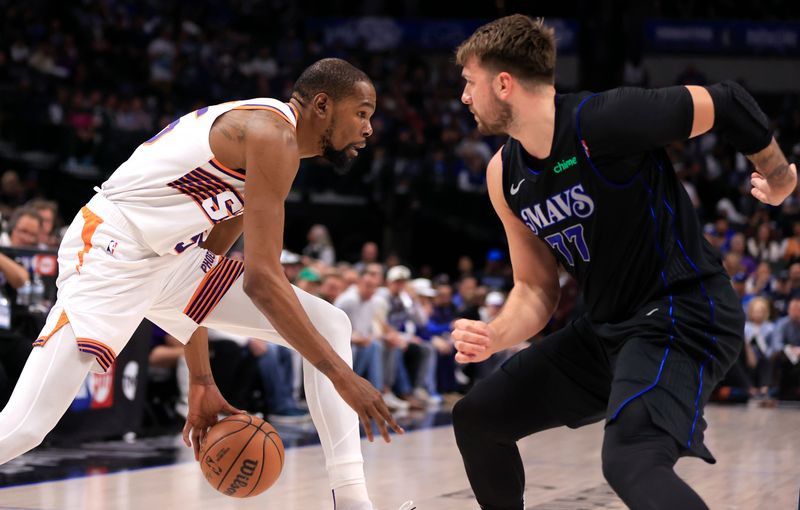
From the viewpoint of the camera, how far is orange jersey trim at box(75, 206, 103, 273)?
4.39 meters

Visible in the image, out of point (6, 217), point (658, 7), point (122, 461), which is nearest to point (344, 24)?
point (658, 7)

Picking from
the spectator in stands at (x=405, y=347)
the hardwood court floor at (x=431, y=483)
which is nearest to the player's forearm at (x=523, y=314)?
the hardwood court floor at (x=431, y=483)

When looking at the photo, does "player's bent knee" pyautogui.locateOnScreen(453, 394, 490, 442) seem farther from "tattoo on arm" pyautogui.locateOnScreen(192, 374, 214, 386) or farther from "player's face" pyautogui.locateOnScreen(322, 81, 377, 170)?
"tattoo on arm" pyautogui.locateOnScreen(192, 374, 214, 386)

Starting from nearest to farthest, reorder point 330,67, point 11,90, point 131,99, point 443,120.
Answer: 1. point 330,67
2. point 11,90
3. point 131,99
4. point 443,120

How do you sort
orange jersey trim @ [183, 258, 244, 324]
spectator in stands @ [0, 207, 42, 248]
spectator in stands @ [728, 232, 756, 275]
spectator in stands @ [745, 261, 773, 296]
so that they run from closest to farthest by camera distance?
orange jersey trim @ [183, 258, 244, 324], spectator in stands @ [0, 207, 42, 248], spectator in stands @ [745, 261, 773, 296], spectator in stands @ [728, 232, 756, 275]

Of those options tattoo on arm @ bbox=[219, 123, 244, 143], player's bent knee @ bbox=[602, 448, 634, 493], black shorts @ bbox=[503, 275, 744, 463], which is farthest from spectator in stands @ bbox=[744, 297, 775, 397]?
player's bent knee @ bbox=[602, 448, 634, 493]

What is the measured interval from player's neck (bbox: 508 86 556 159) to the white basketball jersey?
1112 mm

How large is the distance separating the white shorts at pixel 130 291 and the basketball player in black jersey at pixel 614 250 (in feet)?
3.25

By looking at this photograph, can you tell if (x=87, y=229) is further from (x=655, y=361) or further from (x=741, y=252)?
(x=741, y=252)

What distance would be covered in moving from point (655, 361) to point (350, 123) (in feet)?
5.34

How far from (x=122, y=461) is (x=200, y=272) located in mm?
3427

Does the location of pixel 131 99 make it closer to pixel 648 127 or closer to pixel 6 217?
pixel 6 217

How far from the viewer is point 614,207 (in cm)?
351

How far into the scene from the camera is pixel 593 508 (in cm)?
575
